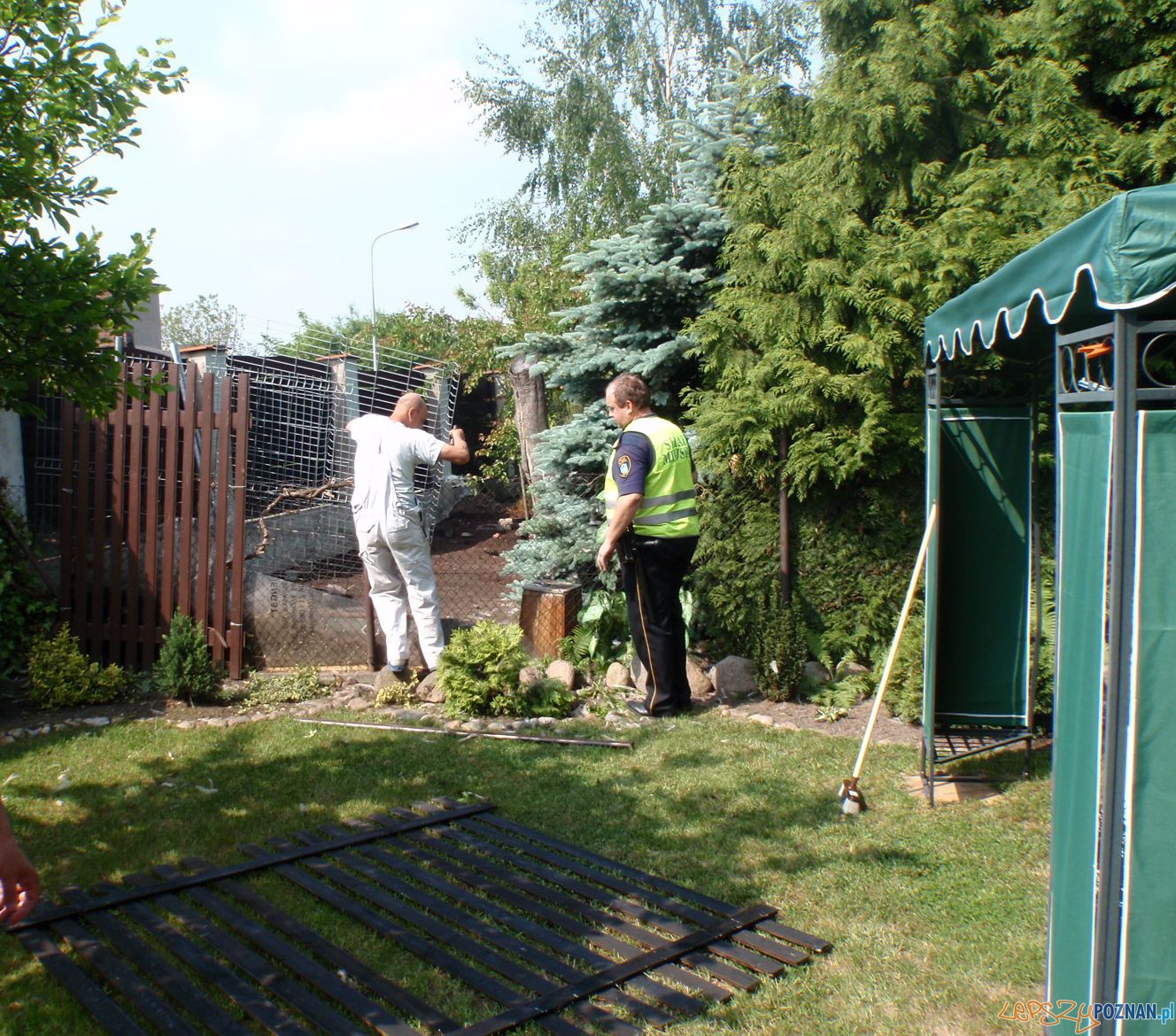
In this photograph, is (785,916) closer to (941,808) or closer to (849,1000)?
(849,1000)

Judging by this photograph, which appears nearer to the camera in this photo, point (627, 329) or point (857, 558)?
point (857, 558)

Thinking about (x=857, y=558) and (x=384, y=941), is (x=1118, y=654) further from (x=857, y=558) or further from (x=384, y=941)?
(x=857, y=558)

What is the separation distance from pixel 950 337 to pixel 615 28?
757 inches

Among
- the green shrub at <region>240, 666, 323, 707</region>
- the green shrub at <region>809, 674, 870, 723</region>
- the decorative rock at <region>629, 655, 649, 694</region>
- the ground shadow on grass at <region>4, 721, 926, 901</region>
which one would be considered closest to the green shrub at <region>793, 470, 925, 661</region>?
the green shrub at <region>809, 674, 870, 723</region>

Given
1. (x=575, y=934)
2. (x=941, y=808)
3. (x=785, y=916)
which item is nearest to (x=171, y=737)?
(x=575, y=934)

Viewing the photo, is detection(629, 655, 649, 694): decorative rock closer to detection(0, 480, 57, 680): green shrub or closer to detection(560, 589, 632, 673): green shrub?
detection(560, 589, 632, 673): green shrub

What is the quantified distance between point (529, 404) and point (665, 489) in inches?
134

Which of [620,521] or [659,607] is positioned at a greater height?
[620,521]

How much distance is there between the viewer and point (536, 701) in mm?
6844

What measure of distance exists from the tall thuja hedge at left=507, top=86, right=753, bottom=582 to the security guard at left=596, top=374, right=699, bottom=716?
5.49 ft

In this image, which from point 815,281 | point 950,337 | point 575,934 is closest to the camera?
point 575,934

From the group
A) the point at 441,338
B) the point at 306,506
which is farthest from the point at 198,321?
the point at 306,506

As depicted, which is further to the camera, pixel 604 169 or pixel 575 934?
pixel 604 169

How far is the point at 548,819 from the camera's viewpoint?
495 centimetres
